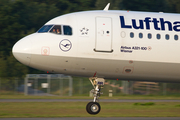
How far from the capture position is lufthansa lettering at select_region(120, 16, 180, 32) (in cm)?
1734

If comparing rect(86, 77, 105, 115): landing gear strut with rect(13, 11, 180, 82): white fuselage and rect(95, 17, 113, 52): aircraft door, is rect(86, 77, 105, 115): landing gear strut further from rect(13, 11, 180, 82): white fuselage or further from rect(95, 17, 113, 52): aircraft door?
rect(95, 17, 113, 52): aircraft door

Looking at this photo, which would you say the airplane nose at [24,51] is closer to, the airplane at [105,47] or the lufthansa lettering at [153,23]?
the airplane at [105,47]

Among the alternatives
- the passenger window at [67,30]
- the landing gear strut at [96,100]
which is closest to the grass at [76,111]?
the landing gear strut at [96,100]

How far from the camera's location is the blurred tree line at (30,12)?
4853 cm

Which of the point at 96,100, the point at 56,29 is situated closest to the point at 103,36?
the point at 56,29

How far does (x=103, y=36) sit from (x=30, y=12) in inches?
1995

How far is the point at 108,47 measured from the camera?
16797 millimetres

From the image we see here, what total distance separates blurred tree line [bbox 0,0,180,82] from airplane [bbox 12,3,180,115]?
3215cm

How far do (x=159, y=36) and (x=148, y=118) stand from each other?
622 centimetres

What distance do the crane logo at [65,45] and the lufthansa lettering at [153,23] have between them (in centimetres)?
310

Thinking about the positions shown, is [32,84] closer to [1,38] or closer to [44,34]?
[1,38]

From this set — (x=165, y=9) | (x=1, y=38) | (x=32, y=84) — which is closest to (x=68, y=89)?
(x=32, y=84)

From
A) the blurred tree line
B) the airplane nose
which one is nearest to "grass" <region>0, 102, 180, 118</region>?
the airplane nose

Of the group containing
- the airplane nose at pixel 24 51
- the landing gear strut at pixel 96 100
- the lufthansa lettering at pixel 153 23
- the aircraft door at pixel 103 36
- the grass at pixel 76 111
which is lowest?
the grass at pixel 76 111
